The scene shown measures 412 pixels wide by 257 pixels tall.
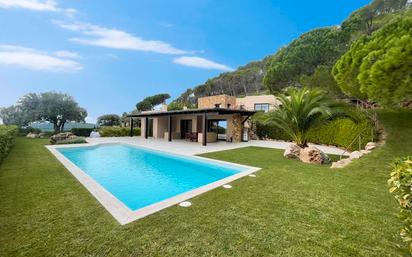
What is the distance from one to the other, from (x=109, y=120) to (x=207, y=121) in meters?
23.8

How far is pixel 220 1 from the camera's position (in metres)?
A: 19.3

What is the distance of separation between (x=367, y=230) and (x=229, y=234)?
7.72ft

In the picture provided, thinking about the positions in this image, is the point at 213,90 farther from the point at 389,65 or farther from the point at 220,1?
the point at 389,65

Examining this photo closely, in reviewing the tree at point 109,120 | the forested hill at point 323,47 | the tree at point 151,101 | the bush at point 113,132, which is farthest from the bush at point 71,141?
the tree at point 151,101

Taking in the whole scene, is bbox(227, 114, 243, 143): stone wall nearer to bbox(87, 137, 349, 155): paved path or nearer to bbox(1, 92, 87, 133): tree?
bbox(87, 137, 349, 155): paved path

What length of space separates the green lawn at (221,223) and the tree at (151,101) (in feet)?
122

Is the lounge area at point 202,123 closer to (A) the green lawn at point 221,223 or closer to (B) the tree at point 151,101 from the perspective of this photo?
(A) the green lawn at point 221,223

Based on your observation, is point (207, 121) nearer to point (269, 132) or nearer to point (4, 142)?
point (269, 132)

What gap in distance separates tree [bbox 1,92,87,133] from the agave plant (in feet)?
83.7

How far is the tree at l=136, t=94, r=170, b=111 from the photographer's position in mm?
41906

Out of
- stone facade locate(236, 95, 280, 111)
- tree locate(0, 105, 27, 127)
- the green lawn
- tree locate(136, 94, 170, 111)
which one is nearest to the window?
stone facade locate(236, 95, 280, 111)

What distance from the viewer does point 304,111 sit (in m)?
10.5

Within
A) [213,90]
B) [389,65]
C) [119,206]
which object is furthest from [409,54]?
[213,90]

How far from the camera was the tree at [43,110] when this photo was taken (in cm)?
2330
